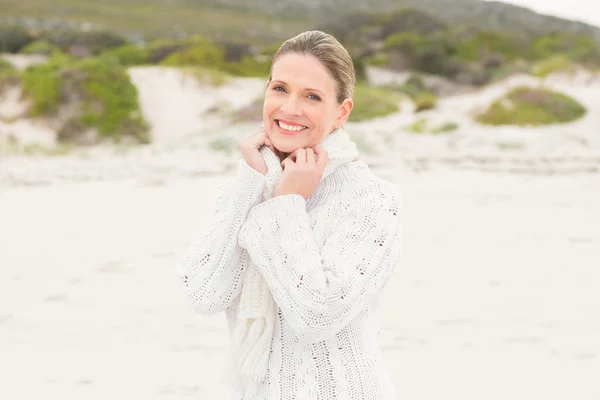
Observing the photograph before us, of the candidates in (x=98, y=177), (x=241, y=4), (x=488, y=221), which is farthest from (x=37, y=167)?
(x=241, y=4)

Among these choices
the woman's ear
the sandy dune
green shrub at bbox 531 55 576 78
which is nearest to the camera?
the woman's ear

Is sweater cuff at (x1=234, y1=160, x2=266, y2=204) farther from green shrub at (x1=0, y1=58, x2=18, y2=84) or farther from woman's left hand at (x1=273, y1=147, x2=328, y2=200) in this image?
green shrub at (x1=0, y1=58, x2=18, y2=84)

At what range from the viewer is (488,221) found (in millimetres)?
6734

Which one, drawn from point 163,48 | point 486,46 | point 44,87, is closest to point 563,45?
point 486,46

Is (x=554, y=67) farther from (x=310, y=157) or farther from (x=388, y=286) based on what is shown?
(x=310, y=157)

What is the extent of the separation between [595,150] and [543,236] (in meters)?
5.33

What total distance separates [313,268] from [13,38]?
15.3m

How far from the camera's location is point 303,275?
4.83 ft

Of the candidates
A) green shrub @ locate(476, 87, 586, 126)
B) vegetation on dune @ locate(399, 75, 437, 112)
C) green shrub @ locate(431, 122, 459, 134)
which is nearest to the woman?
green shrub @ locate(431, 122, 459, 134)

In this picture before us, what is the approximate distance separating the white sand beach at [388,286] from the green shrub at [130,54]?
20.3 feet

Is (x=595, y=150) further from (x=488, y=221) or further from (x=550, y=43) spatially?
(x=550, y=43)

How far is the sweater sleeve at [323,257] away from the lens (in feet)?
4.83

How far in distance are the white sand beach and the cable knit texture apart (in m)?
1.82

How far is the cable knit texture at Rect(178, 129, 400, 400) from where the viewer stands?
4.88 feet
